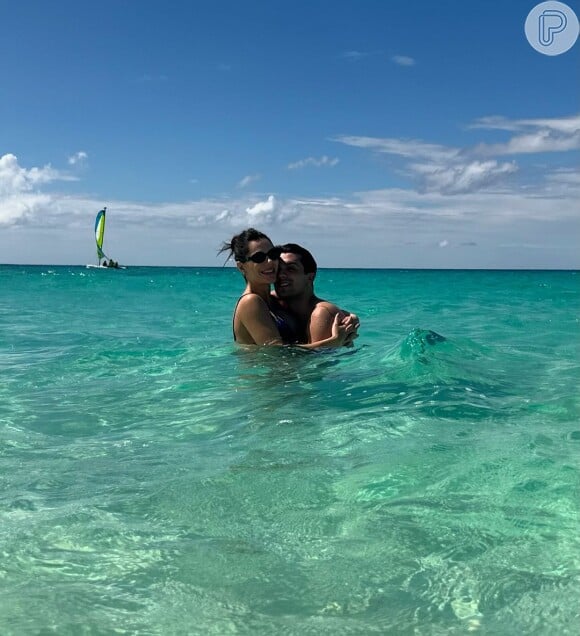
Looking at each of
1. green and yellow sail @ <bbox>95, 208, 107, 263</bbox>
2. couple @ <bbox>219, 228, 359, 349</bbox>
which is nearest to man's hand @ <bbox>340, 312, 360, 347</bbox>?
couple @ <bbox>219, 228, 359, 349</bbox>

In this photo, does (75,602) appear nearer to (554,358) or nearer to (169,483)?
(169,483)

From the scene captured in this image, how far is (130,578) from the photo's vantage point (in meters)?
2.32

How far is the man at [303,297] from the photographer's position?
646 cm

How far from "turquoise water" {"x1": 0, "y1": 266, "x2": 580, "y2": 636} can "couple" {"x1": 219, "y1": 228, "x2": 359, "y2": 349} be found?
0.90ft

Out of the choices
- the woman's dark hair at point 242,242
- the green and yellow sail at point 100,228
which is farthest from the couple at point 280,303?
the green and yellow sail at point 100,228

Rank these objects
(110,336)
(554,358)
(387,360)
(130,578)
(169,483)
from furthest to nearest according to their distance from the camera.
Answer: (110,336) < (554,358) < (387,360) < (169,483) < (130,578)

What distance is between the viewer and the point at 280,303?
22.4ft

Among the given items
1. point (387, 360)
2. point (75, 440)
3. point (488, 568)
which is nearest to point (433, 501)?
point (488, 568)

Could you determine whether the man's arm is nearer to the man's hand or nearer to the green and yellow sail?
the man's hand

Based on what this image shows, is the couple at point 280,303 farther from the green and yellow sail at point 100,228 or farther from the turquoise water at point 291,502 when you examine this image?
the green and yellow sail at point 100,228

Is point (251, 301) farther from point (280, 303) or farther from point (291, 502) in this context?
point (291, 502)

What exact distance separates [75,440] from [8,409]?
4.11 ft

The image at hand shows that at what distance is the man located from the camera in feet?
21.2

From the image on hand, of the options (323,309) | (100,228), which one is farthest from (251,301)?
(100,228)
